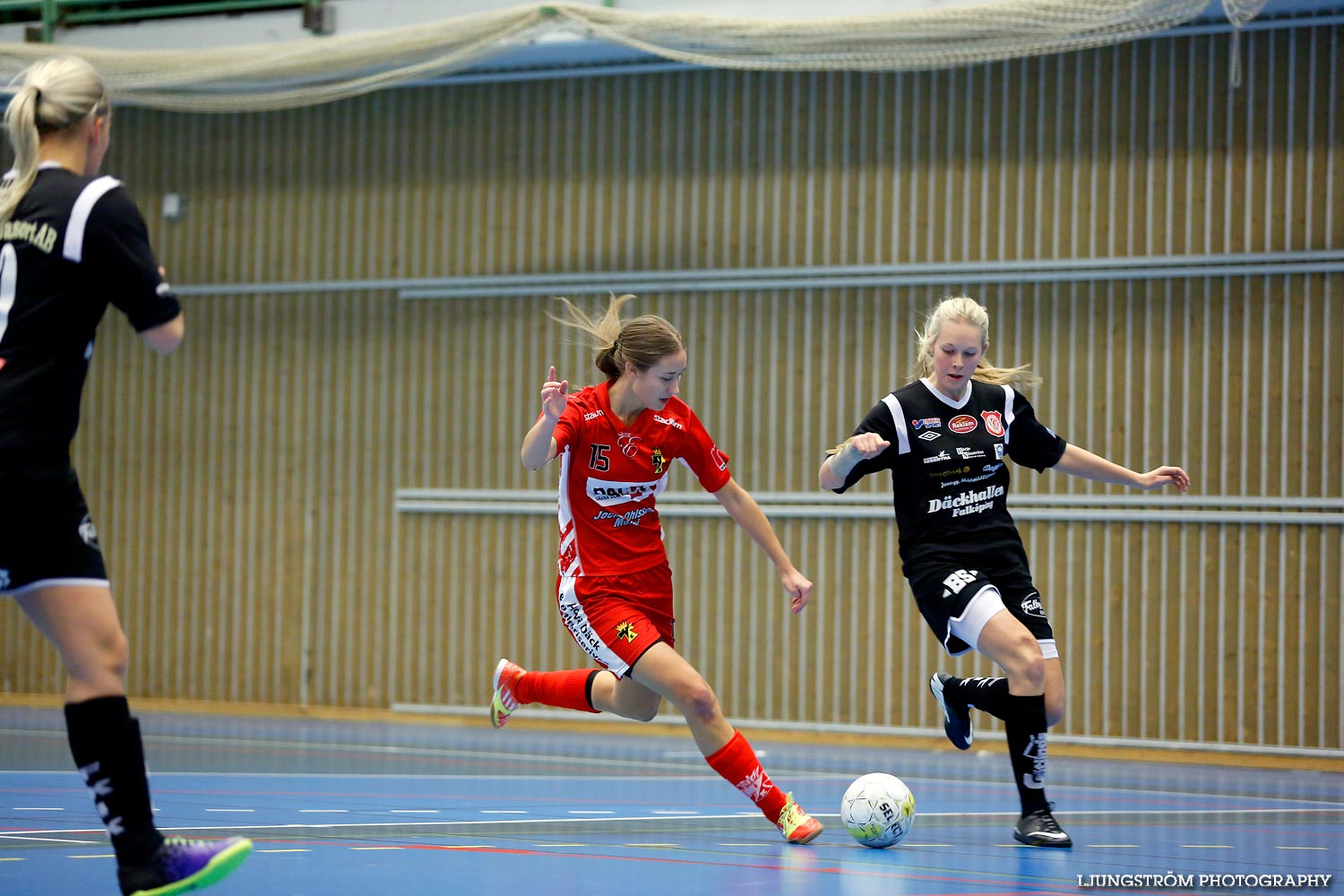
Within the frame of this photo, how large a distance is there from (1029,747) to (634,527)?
60.6 inches

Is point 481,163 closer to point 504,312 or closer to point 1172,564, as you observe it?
point 504,312

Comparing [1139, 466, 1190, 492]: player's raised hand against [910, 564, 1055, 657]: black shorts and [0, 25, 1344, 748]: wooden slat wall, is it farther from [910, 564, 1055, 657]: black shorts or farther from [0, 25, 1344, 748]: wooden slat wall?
[0, 25, 1344, 748]: wooden slat wall

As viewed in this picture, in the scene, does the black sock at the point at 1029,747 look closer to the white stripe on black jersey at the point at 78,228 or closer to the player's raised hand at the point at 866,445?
the player's raised hand at the point at 866,445

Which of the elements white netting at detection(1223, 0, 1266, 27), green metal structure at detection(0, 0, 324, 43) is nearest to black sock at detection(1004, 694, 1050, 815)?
white netting at detection(1223, 0, 1266, 27)

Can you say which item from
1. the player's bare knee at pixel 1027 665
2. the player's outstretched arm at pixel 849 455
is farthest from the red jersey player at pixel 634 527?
the player's bare knee at pixel 1027 665

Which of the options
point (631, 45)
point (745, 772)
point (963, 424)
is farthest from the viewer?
point (631, 45)

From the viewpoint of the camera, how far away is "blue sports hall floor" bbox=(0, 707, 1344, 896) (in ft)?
13.5

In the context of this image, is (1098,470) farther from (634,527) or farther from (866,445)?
(634,527)

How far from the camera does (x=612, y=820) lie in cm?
571

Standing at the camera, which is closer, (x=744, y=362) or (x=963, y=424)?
(x=963, y=424)

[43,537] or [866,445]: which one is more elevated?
[866,445]

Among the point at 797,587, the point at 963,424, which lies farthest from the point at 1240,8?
the point at 797,587

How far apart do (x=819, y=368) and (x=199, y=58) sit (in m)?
4.90

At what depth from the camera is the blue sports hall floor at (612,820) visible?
411 cm
